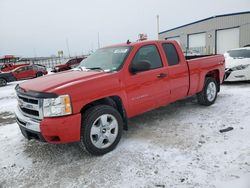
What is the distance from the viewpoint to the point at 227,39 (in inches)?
1034

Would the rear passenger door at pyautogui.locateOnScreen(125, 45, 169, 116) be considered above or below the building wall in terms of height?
below

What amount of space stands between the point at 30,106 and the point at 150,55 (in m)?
2.52

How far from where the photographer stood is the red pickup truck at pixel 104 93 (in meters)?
3.53

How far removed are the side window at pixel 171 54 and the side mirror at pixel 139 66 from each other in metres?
0.99

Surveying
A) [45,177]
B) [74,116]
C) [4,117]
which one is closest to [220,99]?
[74,116]

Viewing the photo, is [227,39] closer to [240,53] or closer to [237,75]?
[240,53]

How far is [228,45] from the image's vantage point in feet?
85.4

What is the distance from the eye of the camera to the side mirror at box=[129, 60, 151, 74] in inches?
170

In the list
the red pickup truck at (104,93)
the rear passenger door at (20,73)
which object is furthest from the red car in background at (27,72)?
the red pickup truck at (104,93)

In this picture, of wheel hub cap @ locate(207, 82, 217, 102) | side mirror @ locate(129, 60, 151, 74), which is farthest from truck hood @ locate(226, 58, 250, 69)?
side mirror @ locate(129, 60, 151, 74)

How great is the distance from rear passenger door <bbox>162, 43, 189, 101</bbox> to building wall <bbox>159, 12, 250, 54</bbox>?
2244 cm

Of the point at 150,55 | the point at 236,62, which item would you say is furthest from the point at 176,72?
the point at 236,62

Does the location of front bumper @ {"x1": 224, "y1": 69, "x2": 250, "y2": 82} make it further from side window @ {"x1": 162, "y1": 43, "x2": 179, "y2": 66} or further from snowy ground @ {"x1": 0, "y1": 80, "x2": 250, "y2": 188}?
side window @ {"x1": 162, "y1": 43, "x2": 179, "y2": 66}

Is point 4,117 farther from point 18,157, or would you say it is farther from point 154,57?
point 154,57
